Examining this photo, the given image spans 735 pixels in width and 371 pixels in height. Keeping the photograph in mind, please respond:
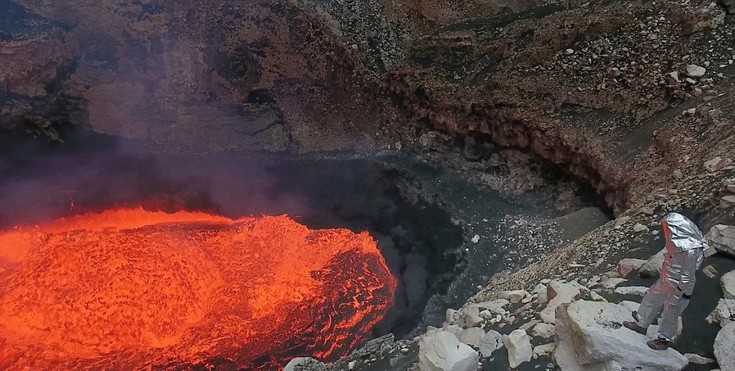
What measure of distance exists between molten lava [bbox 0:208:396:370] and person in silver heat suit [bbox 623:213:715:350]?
6896mm

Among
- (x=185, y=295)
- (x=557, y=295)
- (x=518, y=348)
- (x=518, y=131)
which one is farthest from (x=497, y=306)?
(x=518, y=131)

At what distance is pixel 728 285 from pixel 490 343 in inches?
86.4

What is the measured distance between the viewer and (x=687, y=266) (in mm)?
4020

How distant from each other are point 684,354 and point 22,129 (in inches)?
806

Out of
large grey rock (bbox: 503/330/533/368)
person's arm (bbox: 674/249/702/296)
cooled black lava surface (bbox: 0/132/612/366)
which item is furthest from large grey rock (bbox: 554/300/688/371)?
cooled black lava surface (bbox: 0/132/612/366)

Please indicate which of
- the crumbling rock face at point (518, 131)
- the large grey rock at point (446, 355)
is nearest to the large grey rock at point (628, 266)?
→ the large grey rock at point (446, 355)

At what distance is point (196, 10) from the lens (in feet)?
55.7

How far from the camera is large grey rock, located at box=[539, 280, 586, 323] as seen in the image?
18.0 feet

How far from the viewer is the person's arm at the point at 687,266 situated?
3.97m

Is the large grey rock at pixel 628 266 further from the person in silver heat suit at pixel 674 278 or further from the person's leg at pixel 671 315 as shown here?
the person's leg at pixel 671 315

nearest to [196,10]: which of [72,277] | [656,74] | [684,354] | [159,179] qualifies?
[159,179]

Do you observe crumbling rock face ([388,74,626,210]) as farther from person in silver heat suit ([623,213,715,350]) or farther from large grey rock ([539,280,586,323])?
person in silver heat suit ([623,213,715,350])

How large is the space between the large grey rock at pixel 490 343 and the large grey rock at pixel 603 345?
0.69m

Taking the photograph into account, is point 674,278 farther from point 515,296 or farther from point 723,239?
point 515,296
